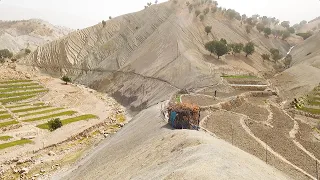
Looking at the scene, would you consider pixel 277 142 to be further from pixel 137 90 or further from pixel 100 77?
pixel 100 77

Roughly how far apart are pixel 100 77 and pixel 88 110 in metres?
33.9

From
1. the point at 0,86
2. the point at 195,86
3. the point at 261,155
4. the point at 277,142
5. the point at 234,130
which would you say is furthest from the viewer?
the point at 0,86

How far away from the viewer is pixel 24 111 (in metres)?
73.2

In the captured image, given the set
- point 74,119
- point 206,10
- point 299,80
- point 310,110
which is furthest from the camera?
point 206,10

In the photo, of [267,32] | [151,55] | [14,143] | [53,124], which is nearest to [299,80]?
[151,55]

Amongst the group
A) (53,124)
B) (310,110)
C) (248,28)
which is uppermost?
(248,28)

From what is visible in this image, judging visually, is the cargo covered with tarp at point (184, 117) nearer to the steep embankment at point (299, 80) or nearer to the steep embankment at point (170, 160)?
the steep embankment at point (170, 160)

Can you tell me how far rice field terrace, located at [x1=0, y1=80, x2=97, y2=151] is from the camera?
59.3m

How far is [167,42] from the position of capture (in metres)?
105

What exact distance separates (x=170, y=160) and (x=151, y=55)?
78716 mm

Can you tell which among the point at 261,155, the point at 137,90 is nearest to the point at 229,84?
the point at 137,90

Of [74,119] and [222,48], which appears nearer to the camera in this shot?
[74,119]

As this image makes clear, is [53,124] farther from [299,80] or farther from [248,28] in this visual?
[248,28]

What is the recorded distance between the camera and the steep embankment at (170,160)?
21750mm
